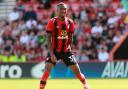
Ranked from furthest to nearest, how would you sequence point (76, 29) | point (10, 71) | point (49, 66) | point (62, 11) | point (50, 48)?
point (76, 29), point (10, 71), point (49, 66), point (50, 48), point (62, 11)

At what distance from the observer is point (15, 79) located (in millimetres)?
24328

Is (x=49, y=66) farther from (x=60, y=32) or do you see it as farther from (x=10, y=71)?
(x=10, y=71)

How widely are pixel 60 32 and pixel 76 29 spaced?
12.8 metres

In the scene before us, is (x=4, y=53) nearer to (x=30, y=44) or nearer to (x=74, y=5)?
(x=30, y=44)

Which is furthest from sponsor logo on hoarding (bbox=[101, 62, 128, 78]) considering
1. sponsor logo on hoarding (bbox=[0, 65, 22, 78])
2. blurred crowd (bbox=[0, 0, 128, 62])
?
sponsor logo on hoarding (bbox=[0, 65, 22, 78])

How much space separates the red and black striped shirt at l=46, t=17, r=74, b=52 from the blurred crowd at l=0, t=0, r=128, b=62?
1159 centimetres

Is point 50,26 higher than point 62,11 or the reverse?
the reverse

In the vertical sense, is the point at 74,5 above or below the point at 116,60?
above

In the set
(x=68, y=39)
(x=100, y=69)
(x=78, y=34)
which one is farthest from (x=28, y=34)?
(x=68, y=39)

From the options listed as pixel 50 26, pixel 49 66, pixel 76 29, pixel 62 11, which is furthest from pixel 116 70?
pixel 62 11

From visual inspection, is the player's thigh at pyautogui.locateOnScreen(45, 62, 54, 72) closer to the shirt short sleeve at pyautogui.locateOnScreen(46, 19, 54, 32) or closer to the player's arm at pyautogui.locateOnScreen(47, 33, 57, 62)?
the player's arm at pyautogui.locateOnScreen(47, 33, 57, 62)

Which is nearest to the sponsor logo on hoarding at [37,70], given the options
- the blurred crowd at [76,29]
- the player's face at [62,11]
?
the blurred crowd at [76,29]

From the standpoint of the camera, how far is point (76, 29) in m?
26.6

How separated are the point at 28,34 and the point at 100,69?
4.07 m
